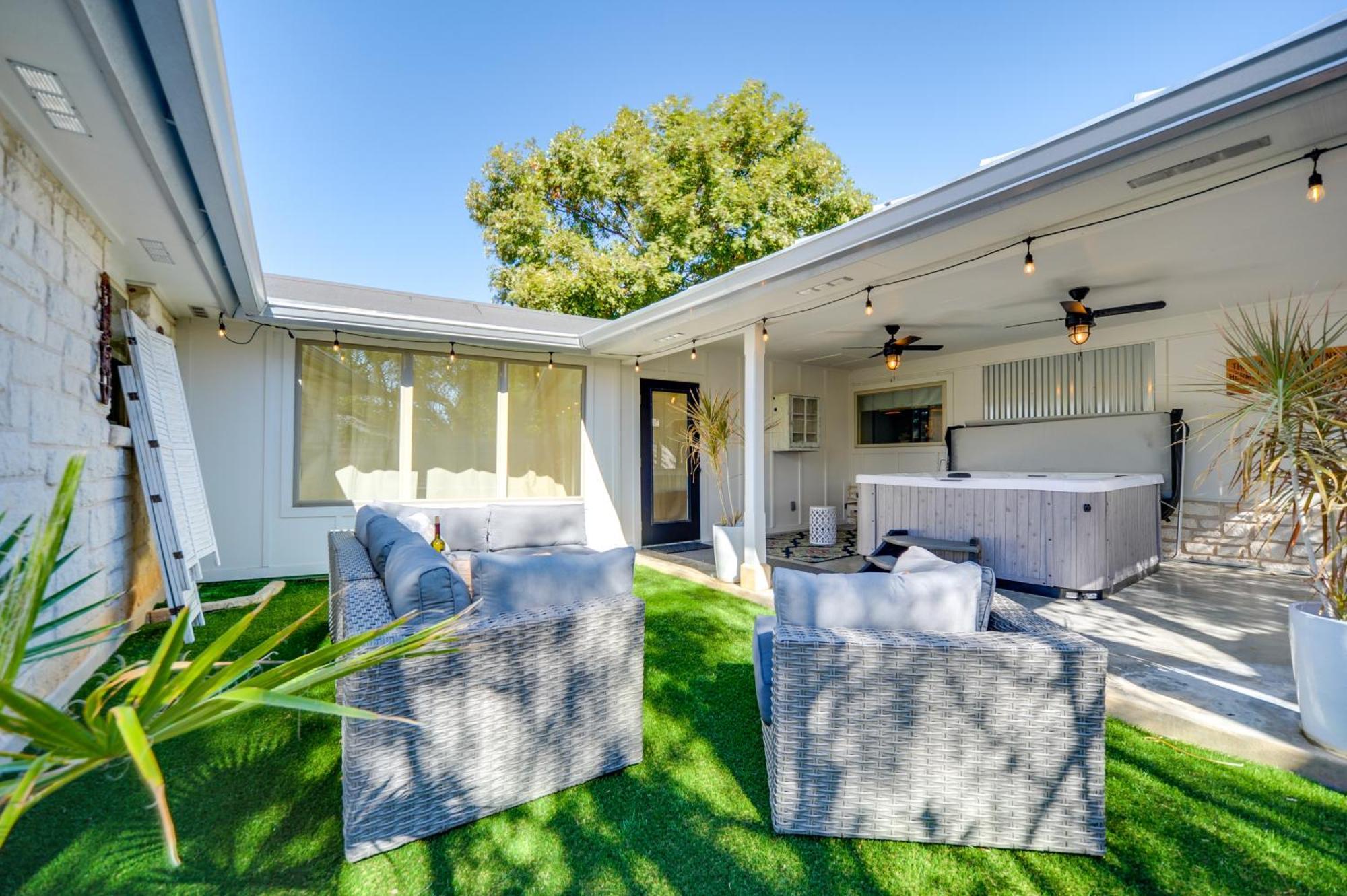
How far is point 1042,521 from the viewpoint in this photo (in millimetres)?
4504

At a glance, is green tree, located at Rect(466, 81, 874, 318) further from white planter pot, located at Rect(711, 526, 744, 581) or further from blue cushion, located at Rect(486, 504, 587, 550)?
white planter pot, located at Rect(711, 526, 744, 581)

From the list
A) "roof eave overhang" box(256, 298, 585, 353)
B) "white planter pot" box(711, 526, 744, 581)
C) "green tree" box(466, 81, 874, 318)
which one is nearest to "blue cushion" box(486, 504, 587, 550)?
"white planter pot" box(711, 526, 744, 581)

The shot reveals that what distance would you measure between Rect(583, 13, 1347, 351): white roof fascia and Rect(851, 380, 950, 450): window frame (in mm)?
4674

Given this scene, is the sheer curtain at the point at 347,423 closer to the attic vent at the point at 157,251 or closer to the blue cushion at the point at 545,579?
the attic vent at the point at 157,251

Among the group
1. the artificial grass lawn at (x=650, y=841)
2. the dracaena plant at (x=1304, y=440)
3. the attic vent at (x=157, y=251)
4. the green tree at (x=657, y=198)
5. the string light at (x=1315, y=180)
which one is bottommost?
the artificial grass lawn at (x=650, y=841)

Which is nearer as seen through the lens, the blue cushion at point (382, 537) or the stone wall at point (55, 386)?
the stone wall at point (55, 386)

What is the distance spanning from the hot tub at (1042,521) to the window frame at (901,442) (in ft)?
6.84

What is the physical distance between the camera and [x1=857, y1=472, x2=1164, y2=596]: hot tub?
432cm

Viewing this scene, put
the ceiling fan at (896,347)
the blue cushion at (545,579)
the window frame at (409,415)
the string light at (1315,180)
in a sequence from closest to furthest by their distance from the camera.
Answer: the blue cushion at (545,579) < the string light at (1315,180) < the window frame at (409,415) < the ceiling fan at (896,347)

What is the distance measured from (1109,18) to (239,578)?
9308mm

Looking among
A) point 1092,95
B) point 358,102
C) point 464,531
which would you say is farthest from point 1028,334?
A: point 358,102

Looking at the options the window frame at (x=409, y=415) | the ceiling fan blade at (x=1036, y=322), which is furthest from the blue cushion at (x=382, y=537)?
the ceiling fan blade at (x=1036, y=322)

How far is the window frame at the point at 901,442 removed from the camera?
24.8ft

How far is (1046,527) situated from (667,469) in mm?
4044
